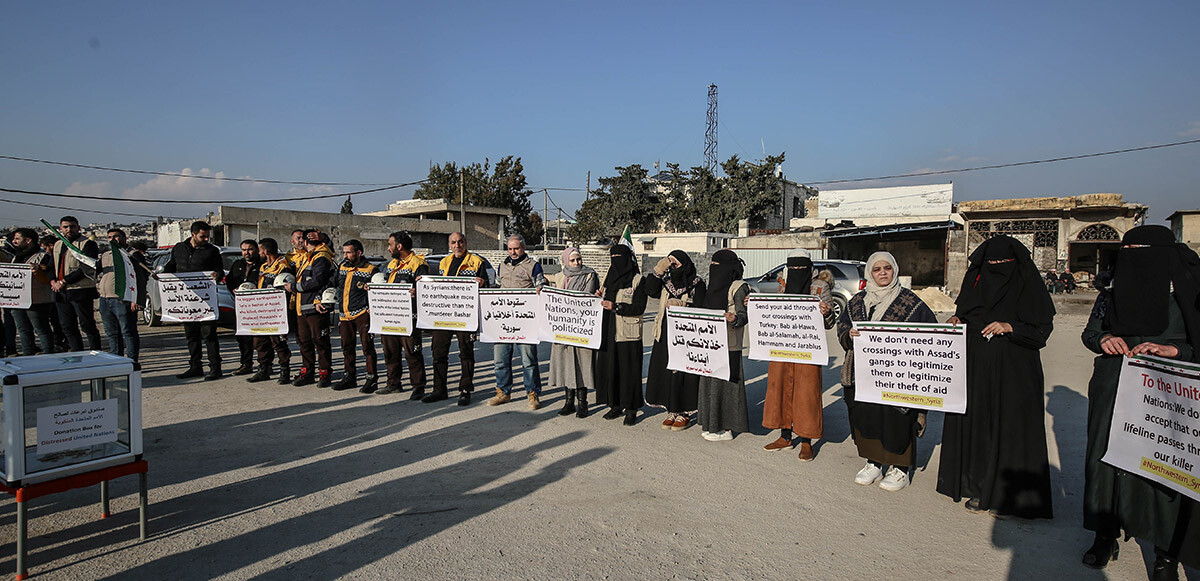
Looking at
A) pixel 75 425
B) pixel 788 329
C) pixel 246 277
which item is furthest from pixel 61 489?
pixel 246 277

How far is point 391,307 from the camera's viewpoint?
757 centimetres

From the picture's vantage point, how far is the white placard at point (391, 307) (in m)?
7.47

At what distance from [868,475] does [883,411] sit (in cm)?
51

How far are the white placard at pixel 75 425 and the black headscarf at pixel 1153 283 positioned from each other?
5705 millimetres

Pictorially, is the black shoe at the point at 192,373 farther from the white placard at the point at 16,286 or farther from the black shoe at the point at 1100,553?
the black shoe at the point at 1100,553

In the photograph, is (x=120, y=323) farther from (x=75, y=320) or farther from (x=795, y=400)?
(x=795, y=400)

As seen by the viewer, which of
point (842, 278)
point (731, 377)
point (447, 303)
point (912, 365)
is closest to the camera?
point (912, 365)

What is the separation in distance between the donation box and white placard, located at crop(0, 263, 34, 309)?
6.19m

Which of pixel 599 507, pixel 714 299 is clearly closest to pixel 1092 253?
pixel 714 299

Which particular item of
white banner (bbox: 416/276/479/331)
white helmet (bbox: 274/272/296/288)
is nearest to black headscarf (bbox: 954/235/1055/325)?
white banner (bbox: 416/276/479/331)

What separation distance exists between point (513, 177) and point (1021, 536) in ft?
158

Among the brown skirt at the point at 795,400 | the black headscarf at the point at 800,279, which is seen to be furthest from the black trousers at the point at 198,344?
the black headscarf at the point at 800,279

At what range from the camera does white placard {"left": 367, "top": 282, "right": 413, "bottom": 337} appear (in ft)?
24.5

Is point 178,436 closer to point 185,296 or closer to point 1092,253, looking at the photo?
point 185,296
